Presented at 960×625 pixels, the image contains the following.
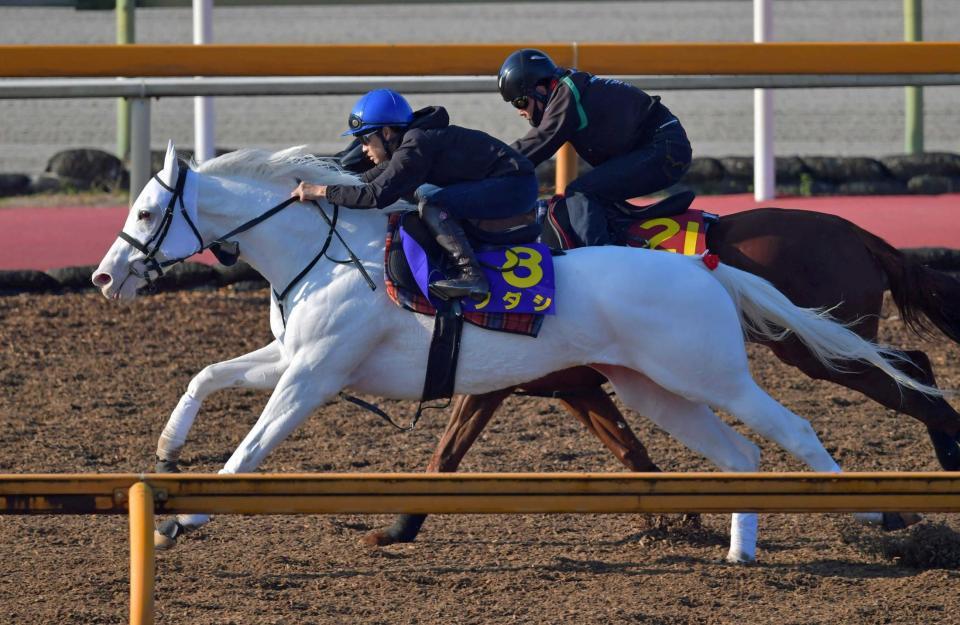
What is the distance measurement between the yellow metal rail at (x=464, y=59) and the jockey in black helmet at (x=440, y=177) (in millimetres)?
3380

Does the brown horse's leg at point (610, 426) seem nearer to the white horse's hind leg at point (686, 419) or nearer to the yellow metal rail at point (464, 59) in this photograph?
the white horse's hind leg at point (686, 419)

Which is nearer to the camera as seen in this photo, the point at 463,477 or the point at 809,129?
the point at 463,477

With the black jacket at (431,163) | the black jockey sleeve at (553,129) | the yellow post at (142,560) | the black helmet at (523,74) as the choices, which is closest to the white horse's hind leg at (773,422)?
the black jacket at (431,163)

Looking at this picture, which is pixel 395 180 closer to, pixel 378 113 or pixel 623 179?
pixel 378 113

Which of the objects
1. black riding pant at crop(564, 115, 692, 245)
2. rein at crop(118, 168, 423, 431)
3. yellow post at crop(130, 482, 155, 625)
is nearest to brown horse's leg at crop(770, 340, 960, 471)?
black riding pant at crop(564, 115, 692, 245)

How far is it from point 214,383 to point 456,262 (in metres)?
1.10

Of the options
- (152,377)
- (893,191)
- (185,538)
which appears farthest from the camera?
(893,191)

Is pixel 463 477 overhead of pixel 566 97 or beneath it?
beneath

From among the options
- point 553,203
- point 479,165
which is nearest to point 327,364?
point 479,165

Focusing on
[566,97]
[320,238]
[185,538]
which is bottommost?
[185,538]

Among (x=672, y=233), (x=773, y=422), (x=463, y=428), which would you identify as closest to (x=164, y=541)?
(x=463, y=428)

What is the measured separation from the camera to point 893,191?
1240cm

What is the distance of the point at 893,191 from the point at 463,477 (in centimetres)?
925

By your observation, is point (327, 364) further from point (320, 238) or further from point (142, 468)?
point (142, 468)
